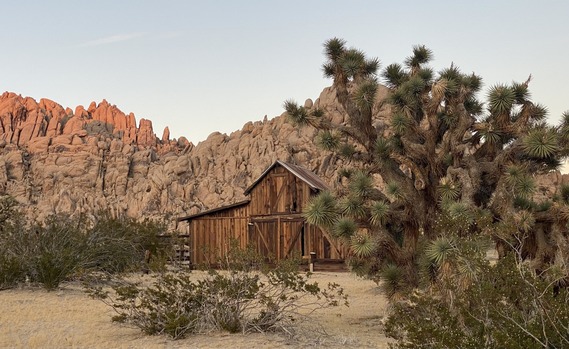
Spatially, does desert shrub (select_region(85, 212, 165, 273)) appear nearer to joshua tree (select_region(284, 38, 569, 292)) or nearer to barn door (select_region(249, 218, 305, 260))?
joshua tree (select_region(284, 38, 569, 292))

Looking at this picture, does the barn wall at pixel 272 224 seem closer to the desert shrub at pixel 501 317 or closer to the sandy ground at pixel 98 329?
the sandy ground at pixel 98 329

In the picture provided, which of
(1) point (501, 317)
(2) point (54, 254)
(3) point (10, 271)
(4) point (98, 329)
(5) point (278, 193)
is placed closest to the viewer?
(1) point (501, 317)

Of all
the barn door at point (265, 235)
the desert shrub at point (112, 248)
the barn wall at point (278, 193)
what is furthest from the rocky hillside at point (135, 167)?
the desert shrub at point (112, 248)

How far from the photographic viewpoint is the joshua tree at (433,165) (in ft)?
34.3

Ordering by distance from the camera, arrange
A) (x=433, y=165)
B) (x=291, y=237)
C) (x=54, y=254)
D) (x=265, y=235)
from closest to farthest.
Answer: (x=433, y=165) → (x=54, y=254) → (x=291, y=237) → (x=265, y=235)

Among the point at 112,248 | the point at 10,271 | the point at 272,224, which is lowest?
the point at 10,271

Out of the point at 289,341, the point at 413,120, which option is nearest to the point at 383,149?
the point at 413,120

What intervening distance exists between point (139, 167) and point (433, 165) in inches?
2727

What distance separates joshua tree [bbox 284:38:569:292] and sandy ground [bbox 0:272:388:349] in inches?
57.5

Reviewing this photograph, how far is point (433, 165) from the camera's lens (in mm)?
11375

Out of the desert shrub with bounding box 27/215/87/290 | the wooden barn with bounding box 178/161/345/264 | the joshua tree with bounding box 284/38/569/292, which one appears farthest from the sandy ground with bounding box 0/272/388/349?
the wooden barn with bounding box 178/161/345/264

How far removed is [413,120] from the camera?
11.8 metres

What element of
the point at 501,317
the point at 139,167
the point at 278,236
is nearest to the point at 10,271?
the point at 501,317

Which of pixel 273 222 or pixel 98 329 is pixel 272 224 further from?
pixel 98 329
